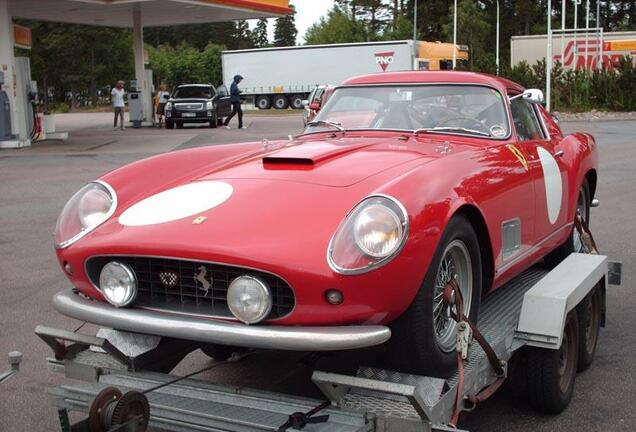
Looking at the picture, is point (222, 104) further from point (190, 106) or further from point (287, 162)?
point (287, 162)

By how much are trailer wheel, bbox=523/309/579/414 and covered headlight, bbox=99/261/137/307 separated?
6.43ft

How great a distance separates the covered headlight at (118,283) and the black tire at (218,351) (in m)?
0.78

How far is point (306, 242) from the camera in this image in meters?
3.23

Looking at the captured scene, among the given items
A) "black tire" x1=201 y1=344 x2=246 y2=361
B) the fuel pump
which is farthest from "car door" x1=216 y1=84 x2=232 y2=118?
"black tire" x1=201 y1=344 x2=246 y2=361

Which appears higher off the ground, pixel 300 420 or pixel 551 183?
pixel 551 183

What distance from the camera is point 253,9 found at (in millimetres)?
28297

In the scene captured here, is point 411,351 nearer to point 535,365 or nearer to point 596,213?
point 535,365

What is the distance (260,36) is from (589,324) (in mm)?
114874

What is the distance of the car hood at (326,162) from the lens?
12.4ft

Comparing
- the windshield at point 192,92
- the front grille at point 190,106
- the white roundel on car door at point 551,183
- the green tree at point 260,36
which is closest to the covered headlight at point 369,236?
the white roundel on car door at point 551,183

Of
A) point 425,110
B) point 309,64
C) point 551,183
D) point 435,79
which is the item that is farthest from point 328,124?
point 309,64

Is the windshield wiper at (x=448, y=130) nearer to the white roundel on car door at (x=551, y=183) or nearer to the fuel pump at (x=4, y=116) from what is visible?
the white roundel on car door at (x=551, y=183)

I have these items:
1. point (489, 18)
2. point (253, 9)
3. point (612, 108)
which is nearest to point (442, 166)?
point (253, 9)

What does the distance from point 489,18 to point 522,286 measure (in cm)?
7627
